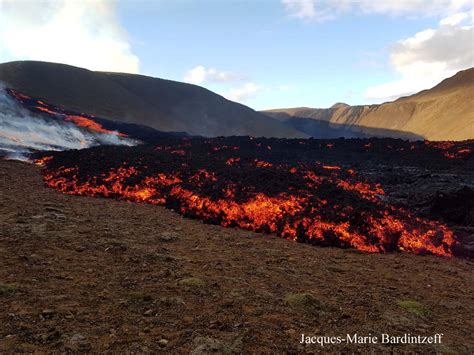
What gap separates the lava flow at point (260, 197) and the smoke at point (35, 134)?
18.4 ft

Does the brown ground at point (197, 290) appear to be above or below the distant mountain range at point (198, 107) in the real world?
below

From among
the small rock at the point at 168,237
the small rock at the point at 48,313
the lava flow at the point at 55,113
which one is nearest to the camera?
the small rock at the point at 48,313

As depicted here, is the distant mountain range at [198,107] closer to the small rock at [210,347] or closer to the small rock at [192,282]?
the small rock at [192,282]

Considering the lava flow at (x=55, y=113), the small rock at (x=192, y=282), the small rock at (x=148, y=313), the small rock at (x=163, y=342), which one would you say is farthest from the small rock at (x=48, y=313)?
the lava flow at (x=55, y=113)

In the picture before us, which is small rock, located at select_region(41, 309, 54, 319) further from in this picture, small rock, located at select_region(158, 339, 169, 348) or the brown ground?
small rock, located at select_region(158, 339, 169, 348)

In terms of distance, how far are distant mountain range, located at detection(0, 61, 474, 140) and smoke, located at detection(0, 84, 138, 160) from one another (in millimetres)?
35414

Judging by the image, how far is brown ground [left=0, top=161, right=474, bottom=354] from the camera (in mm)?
4914

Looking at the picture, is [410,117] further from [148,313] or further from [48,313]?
[48,313]

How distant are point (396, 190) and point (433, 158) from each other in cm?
1423

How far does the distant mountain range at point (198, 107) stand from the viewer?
3152 inches

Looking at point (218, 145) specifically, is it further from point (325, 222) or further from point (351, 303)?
point (351, 303)

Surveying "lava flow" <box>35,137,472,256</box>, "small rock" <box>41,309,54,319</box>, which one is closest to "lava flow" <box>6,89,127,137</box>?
"lava flow" <box>35,137,472,256</box>

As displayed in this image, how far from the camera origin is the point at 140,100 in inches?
3711

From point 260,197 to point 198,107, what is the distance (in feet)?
320
